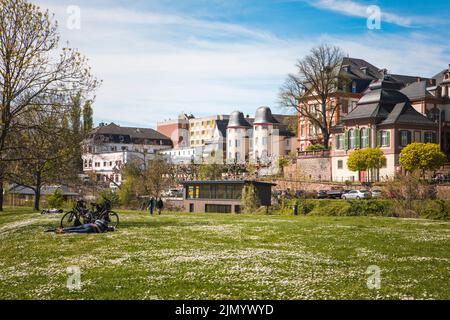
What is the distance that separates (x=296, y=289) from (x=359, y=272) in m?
3.00

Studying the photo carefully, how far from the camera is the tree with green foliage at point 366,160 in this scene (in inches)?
3012

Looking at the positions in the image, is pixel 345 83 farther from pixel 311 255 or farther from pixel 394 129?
pixel 311 255

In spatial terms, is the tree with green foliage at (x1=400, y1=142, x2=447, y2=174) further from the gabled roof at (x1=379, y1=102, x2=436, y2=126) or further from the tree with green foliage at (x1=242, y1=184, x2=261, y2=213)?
the tree with green foliage at (x1=242, y1=184, x2=261, y2=213)

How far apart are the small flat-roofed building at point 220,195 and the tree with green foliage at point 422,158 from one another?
60.5 feet

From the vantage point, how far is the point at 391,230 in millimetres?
28969

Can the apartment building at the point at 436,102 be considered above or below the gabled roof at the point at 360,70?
below

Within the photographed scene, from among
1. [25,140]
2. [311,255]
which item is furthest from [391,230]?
[25,140]

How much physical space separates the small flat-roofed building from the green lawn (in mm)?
28867

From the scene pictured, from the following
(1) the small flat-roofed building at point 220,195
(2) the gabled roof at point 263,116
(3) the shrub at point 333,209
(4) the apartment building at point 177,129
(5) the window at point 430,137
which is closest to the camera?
(3) the shrub at point 333,209

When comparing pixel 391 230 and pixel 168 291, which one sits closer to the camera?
pixel 168 291

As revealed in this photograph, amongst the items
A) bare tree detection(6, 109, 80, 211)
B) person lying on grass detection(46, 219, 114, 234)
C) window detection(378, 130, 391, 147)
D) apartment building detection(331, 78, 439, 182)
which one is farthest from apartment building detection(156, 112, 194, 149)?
person lying on grass detection(46, 219, 114, 234)

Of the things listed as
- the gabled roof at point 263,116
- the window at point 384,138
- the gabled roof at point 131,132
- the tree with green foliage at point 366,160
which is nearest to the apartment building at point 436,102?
the window at point 384,138

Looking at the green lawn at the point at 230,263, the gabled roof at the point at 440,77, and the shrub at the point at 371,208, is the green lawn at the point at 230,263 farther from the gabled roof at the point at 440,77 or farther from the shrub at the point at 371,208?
the gabled roof at the point at 440,77

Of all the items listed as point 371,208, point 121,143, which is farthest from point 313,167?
point 121,143
